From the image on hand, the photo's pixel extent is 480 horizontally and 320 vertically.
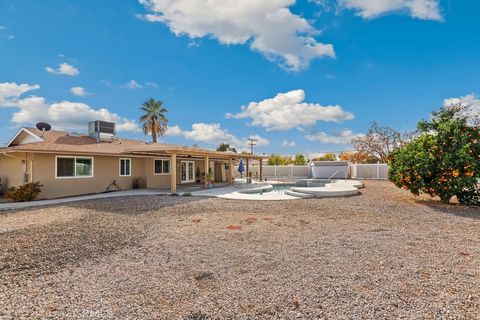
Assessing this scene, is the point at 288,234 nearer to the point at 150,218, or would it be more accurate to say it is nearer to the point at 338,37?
the point at 150,218

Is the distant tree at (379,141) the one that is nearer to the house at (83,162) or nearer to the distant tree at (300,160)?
the distant tree at (300,160)

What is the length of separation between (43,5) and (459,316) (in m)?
15.2

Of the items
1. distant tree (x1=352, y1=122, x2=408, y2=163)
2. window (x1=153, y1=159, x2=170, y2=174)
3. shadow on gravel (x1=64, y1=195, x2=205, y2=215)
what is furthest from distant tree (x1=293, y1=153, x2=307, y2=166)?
shadow on gravel (x1=64, y1=195, x2=205, y2=215)

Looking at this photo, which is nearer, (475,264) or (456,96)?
(475,264)

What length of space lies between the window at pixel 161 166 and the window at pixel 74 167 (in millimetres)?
4318

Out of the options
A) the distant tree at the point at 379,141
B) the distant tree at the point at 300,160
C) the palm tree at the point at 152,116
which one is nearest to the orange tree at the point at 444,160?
the distant tree at the point at 300,160

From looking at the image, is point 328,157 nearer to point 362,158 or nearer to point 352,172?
point 362,158

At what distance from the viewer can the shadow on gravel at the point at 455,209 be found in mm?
8750

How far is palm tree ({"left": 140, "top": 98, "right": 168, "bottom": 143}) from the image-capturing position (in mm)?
31312

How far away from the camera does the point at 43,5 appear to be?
10672mm

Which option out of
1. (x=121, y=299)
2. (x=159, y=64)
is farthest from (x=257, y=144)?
(x=121, y=299)

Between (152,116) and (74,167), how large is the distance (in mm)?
18336

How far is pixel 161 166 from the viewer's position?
62.0 ft

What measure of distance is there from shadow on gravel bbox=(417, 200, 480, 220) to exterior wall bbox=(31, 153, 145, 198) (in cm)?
1586
